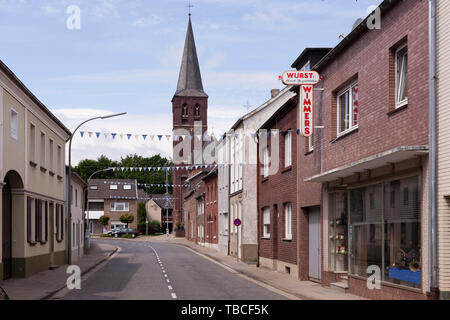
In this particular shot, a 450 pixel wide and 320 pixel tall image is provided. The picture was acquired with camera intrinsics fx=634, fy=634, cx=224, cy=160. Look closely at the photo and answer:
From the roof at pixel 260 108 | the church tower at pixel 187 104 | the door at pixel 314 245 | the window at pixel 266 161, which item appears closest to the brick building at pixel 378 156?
the door at pixel 314 245

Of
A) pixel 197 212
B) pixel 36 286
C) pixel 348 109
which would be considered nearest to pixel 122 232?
pixel 197 212

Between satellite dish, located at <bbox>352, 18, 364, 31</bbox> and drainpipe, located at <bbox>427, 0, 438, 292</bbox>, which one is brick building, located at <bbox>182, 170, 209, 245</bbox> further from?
drainpipe, located at <bbox>427, 0, 438, 292</bbox>

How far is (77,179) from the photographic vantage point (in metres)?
37.0

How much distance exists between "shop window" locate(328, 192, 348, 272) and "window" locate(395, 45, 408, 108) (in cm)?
471

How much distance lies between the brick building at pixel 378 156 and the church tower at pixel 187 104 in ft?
234

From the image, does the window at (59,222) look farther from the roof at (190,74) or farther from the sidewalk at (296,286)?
the roof at (190,74)

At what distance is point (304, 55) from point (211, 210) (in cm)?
3097

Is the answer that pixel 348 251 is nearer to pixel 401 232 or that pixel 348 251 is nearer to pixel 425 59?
pixel 401 232

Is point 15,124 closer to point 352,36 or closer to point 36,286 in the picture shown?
point 36,286

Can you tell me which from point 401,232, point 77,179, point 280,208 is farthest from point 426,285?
point 77,179

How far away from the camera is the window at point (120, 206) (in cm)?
9488

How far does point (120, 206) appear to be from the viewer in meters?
95.1

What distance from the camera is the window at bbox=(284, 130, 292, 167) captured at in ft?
77.7

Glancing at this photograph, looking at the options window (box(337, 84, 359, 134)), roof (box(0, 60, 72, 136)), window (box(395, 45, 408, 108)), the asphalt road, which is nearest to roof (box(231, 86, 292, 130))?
roof (box(0, 60, 72, 136))
